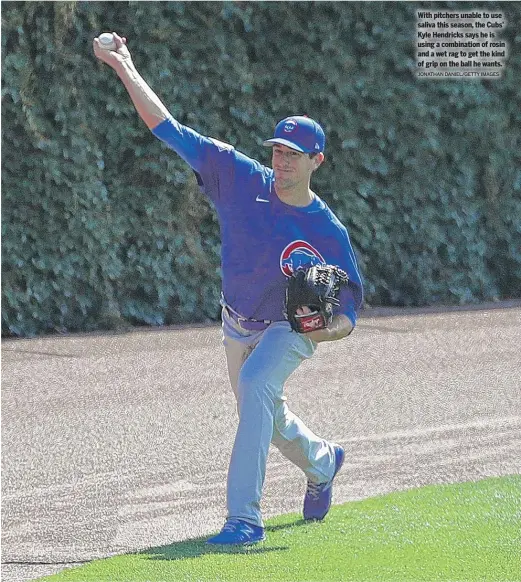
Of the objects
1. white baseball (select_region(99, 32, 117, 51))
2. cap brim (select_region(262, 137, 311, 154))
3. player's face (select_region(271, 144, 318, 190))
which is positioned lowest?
player's face (select_region(271, 144, 318, 190))

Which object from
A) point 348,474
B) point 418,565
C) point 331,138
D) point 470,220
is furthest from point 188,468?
point 470,220

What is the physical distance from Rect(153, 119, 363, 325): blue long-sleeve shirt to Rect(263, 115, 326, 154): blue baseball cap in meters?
0.23

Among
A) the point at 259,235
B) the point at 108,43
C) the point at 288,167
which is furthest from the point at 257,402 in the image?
the point at 108,43

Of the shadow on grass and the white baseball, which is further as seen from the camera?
the white baseball

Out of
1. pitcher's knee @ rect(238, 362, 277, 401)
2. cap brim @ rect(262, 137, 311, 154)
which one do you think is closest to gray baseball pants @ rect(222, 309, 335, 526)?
pitcher's knee @ rect(238, 362, 277, 401)

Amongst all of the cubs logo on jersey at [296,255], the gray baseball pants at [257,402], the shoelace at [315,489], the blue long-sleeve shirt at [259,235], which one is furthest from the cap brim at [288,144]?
the shoelace at [315,489]

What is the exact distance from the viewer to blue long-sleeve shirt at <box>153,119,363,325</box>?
6.09 metres

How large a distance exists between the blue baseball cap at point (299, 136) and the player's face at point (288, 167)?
29 millimetres

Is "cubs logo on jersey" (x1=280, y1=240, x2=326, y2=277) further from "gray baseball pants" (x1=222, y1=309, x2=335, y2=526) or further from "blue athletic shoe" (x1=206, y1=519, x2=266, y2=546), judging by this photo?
"blue athletic shoe" (x1=206, y1=519, x2=266, y2=546)

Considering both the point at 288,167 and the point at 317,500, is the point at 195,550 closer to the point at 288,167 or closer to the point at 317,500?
the point at 317,500

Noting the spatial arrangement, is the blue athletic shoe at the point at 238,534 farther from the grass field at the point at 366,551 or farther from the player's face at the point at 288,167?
the player's face at the point at 288,167

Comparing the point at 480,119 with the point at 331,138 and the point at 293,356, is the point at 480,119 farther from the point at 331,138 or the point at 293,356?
the point at 293,356

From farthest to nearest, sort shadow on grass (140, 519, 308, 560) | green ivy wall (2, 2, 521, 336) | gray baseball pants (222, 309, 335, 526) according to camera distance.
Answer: green ivy wall (2, 2, 521, 336), gray baseball pants (222, 309, 335, 526), shadow on grass (140, 519, 308, 560)

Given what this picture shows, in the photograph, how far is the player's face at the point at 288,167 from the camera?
20.0 feet
